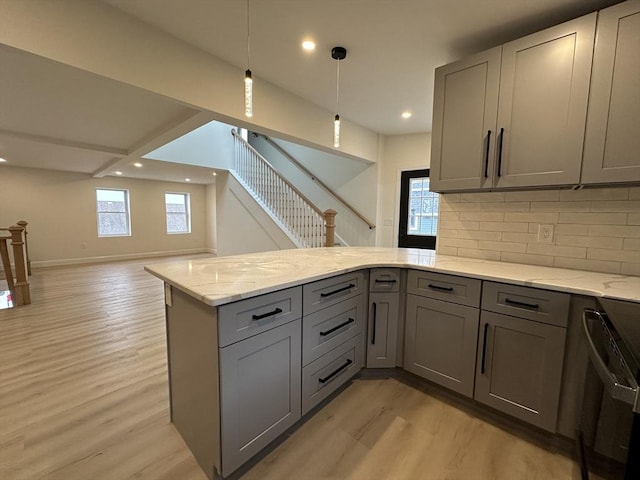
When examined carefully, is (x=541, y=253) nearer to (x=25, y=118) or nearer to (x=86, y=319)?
(x=86, y=319)

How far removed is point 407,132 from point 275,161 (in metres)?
3.03

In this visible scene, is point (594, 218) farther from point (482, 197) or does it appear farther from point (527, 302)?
point (527, 302)

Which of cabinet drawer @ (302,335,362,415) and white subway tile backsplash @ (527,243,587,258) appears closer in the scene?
cabinet drawer @ (302,335,362,415)

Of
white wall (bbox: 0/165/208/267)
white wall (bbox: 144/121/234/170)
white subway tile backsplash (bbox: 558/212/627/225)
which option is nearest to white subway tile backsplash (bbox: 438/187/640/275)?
white subway tile backsplash (bbox: 558/212/627/225)

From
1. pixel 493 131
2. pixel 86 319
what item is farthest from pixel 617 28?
pixel 86 319

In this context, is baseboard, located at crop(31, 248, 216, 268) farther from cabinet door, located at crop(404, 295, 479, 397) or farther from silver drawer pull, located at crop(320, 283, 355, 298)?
cabinet door, located at crop(404, 295, 479, 397)

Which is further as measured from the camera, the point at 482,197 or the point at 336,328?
the point at 482,197

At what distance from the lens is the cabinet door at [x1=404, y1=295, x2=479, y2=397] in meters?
1.77

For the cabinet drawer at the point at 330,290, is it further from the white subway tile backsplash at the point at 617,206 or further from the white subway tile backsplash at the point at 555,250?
the white subway tile backsplash at the point at 617,206

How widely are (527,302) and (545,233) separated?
0.73m

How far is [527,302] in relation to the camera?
5.07 ft

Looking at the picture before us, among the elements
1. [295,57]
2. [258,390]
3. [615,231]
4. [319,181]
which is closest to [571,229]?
[615,231]

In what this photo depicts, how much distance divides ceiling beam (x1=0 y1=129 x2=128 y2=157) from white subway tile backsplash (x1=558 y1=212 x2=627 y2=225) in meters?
5.56

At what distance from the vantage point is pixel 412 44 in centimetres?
215
